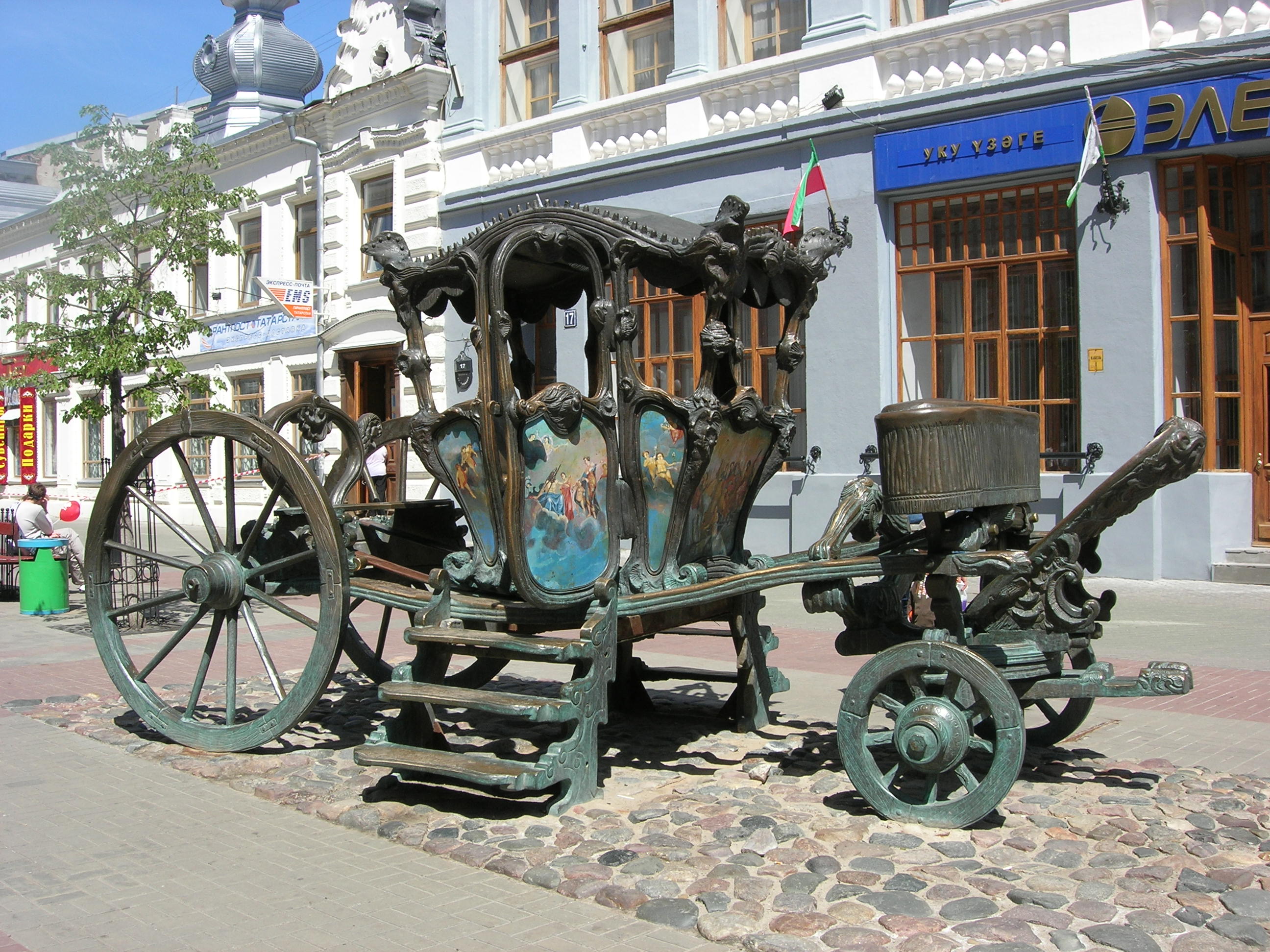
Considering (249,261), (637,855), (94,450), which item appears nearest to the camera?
(637,855)

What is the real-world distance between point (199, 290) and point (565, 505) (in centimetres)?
2065

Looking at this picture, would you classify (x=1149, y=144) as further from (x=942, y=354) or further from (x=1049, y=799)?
(x=1049, y=799)

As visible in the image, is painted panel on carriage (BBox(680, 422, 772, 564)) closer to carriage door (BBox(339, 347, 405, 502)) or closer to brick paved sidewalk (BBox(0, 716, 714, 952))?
brick paved sidewalk (BBox(0, 716, 714, 952))

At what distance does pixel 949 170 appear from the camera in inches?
503

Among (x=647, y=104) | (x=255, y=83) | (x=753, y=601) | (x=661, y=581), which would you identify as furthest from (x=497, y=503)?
(x=255, y=83)

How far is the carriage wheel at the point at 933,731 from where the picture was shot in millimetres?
4469

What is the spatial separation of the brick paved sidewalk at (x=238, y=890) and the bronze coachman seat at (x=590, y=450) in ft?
1.94

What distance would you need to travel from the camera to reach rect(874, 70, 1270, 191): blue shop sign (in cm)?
1120

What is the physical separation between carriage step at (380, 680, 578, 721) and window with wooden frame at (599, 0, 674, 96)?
12077mm

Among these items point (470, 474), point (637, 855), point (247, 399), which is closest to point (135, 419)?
point (247, 399)

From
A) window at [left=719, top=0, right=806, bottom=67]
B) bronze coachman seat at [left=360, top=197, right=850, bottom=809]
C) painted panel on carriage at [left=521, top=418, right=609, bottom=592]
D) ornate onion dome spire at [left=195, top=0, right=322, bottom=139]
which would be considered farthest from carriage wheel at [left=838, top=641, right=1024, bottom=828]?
ornate onion dome spire at [left=195, top=0, right=322, bottom=139]

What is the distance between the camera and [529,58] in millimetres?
17359

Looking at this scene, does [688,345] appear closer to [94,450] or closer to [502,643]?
[502,643]

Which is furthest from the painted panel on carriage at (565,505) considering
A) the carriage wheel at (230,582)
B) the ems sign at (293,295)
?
the ems sign at (293,295)
